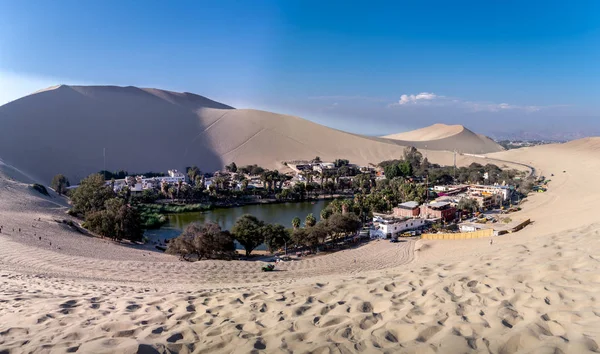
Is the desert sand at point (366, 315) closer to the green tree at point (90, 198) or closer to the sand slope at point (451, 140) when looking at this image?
the green tree at point (90, 198)

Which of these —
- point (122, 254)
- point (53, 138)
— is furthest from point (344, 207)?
point (53, 138)

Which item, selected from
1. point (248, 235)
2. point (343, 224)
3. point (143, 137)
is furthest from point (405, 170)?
point (143, 137)

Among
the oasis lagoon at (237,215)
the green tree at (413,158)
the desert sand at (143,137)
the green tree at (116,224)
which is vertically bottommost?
the oasis lagoon at (237,215)

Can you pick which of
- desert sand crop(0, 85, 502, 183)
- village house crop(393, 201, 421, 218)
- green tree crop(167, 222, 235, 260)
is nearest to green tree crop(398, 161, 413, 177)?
desert sand crop(0, 85, 502, 183)

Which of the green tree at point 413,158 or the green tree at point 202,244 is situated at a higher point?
the green tree at point 413,158

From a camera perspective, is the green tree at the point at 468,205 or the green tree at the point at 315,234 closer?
the green tree at the point at 315,234

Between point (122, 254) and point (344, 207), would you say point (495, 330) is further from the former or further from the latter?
point (344, 207)

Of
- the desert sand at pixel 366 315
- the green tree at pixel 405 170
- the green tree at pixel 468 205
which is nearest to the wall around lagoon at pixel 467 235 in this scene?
the green tree at pixel 468 205

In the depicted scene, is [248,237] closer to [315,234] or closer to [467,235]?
[315,234]
